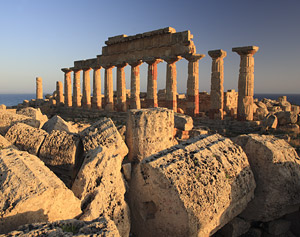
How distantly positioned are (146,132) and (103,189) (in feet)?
6.46

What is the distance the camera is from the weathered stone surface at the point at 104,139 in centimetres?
546

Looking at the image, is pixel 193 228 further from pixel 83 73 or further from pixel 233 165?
pixel 83 73

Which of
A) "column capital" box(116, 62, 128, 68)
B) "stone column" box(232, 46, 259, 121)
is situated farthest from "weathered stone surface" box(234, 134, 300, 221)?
"column capital" box(116, 62, 128, 68)

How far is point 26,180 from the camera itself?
3.49 meters

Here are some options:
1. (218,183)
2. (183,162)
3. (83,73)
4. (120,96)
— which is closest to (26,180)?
(183,162)

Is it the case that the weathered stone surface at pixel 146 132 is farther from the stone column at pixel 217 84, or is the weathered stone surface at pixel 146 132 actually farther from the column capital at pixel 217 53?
the column capital at pixel 217 53

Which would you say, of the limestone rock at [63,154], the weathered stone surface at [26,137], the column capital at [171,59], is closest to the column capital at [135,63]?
the column capital at [171,59]

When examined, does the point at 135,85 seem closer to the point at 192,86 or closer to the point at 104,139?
the point at 192,86

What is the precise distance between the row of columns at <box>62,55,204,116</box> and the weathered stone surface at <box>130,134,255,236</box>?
15.3 m

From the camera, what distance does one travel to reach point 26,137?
574cm

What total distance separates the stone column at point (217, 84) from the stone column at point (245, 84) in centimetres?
133

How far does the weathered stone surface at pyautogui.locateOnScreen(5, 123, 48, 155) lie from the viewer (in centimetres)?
555

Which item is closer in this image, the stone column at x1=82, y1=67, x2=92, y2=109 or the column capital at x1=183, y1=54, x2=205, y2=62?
the column capital at x1=183, y1=54, x2=205, y2=62

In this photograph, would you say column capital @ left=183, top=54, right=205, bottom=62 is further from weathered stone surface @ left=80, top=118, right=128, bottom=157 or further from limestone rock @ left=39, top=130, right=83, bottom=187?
limestone rock @ left=39, top=130, right=83, bottom=187
